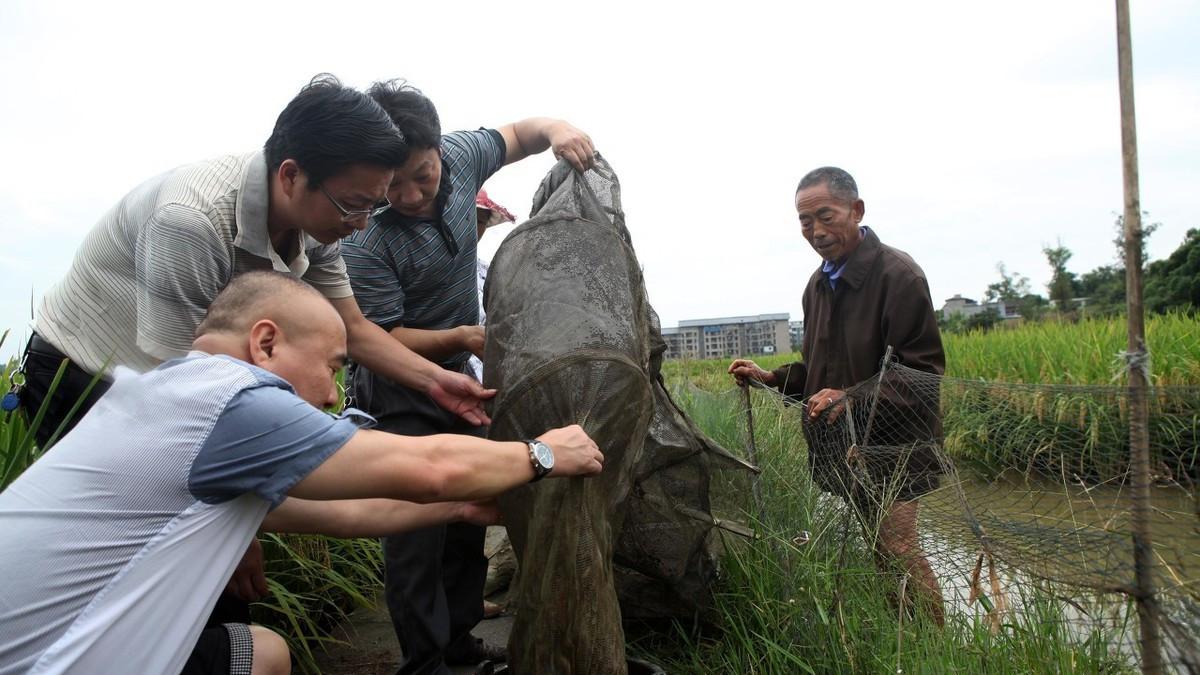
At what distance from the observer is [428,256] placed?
294 centimetres

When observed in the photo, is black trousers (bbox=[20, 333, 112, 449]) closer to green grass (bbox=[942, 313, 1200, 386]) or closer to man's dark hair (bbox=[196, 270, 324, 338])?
man's dark hair (bbox=[196, 270, 324, 338])

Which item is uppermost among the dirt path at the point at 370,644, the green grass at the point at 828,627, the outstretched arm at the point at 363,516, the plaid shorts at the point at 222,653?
the outstretched arm at the point at 363,516

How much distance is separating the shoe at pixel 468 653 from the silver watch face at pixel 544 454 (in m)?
1.62

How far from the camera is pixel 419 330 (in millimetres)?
2984

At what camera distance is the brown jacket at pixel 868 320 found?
3619 millimetres

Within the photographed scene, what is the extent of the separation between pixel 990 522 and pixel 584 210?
1590 millimetres

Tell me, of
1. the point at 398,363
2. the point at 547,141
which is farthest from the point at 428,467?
the point at 547,141

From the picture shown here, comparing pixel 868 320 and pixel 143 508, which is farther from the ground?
pixel 868 320

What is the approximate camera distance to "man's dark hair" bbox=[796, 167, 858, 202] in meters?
3.82

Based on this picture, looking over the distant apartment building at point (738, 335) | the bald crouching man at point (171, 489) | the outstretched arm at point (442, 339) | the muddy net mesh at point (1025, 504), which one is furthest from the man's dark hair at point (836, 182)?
the distant apartment building at point (738, 335)

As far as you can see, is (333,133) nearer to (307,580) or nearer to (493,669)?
(493,669)

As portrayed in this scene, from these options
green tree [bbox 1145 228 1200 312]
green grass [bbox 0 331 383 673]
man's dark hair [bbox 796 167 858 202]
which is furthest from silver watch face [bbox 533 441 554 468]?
green tree [bbox 1145 228 1200 312]

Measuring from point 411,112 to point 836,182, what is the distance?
206cm

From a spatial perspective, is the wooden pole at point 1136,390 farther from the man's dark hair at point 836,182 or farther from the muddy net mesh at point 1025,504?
the man's dark hair at point 836,182
